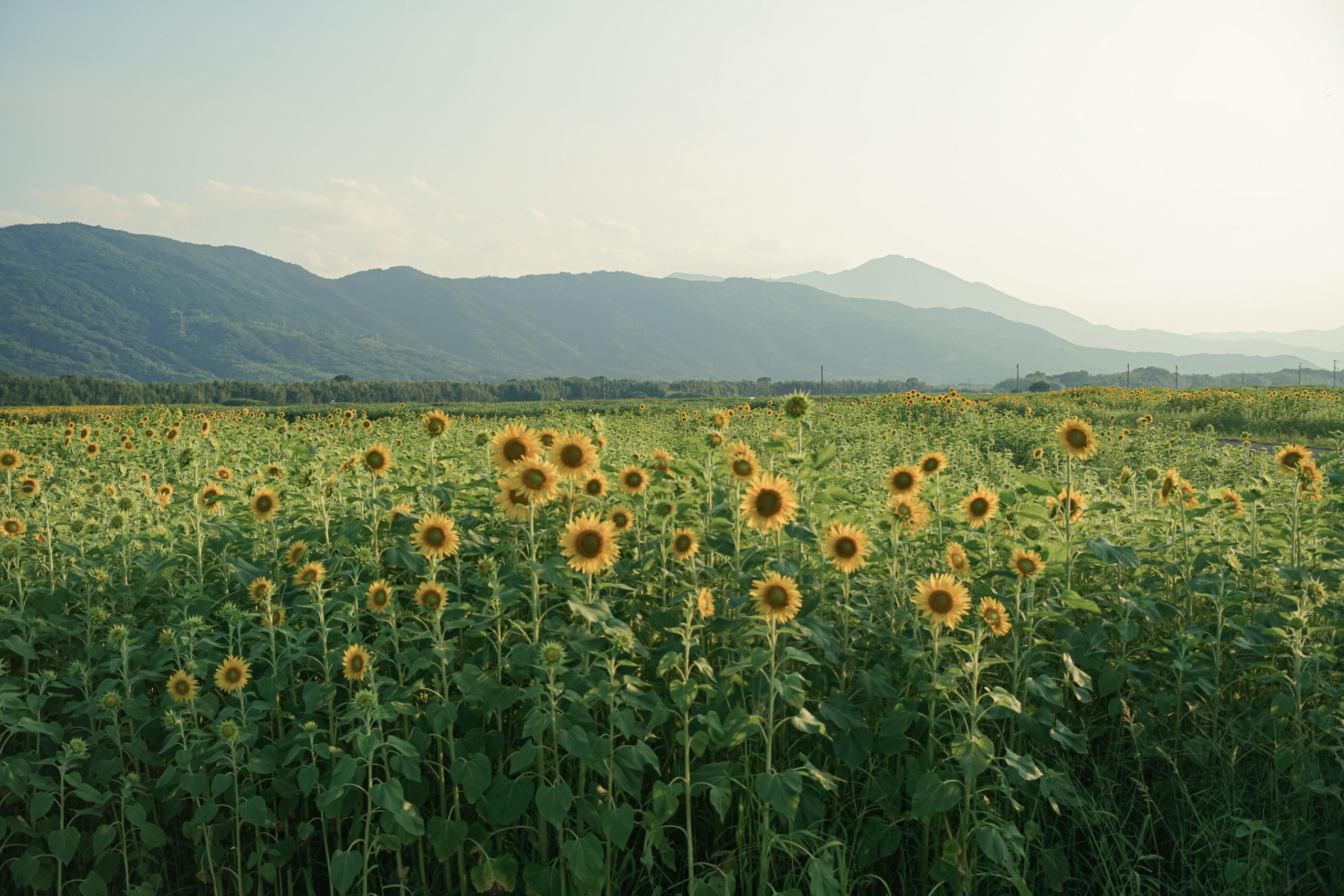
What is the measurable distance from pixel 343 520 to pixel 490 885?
7.75ft

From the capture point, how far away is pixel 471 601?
383 centimetres

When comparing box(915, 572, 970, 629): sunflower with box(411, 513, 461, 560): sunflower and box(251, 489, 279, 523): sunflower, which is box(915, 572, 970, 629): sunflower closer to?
box(411, 513, 461, 560): sunflower

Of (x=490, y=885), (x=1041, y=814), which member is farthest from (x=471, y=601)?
(x=1041, y=814)

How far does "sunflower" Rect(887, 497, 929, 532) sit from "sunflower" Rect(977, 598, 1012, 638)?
483 mm

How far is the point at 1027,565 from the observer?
339 cm

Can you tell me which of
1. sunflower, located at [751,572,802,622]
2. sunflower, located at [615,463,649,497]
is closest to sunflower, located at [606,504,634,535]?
sunflower, located at [615,463,649,497]

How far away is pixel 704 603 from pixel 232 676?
2.24 metres

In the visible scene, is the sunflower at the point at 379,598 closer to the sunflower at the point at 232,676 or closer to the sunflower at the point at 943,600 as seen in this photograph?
the sunflower at the point at 232,676

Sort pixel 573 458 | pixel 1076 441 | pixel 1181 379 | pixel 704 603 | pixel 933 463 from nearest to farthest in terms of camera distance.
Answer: pixel 704 603, pixel 573 458, pixel 1076 441, pixel 933 463, pixel 1181 379

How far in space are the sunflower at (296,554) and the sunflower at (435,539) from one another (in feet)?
2.43

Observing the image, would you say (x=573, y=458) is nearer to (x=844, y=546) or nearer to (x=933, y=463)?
(x=844, y=546)

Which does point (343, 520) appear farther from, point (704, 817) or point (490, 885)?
point (704, 817)

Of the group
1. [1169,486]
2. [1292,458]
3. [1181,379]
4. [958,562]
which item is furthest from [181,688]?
[1181,379]

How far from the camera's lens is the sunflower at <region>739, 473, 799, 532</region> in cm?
331
